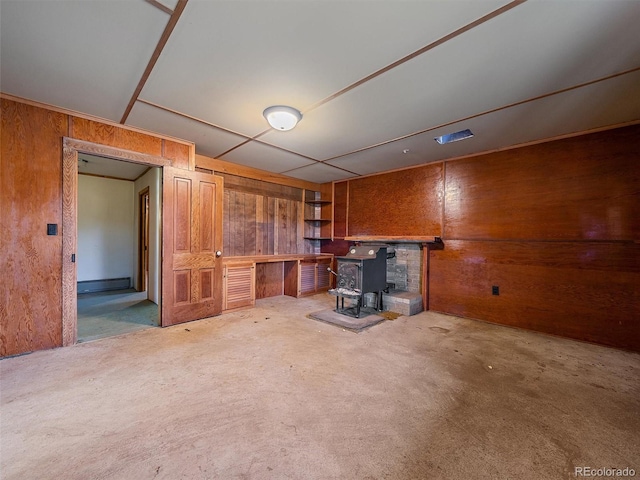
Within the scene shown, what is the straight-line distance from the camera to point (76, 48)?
1.82m

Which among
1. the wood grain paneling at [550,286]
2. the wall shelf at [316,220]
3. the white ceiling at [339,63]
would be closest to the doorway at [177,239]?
the white ceiling at [339,63]

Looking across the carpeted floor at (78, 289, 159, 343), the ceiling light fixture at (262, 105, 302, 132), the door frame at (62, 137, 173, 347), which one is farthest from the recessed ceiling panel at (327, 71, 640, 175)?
the carpeted floor at (78, 289, 159, 343)

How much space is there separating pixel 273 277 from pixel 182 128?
3107 mm

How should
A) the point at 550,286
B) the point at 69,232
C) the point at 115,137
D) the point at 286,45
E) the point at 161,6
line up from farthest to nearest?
the point at 550,286 → the point at 115,137 → the point at 69,232 → the point at 286,45 → the point at 161,6

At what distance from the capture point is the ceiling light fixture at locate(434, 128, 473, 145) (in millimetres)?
3240

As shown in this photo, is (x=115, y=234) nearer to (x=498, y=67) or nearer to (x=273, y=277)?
(x=273, y=277)

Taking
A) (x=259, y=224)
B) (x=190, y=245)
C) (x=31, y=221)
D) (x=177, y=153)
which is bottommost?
(x=190, y=245)

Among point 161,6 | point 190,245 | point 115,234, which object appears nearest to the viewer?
point 161,6

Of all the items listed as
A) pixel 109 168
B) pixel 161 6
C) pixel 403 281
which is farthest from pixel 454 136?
pixel 109 168

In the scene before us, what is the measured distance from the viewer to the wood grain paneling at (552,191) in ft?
9.53

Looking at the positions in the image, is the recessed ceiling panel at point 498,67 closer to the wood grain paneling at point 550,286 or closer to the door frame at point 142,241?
the wood grain paneling at point 550,286

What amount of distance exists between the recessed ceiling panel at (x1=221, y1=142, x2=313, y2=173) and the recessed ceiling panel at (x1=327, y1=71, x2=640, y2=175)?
831 mm

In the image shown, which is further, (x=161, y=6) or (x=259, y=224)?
(x=259, y=224)

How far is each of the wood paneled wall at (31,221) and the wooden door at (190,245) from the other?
0.96m
